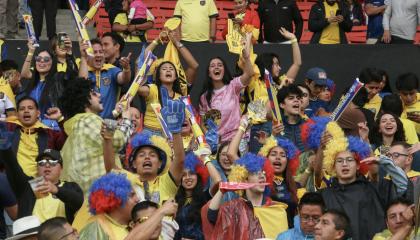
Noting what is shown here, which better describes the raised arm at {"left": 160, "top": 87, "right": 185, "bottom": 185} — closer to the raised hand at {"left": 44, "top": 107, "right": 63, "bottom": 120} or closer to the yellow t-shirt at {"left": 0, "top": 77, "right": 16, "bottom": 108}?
the raised hand at {"left": 44, "top": 107, "right": 63, "bottom": 120}

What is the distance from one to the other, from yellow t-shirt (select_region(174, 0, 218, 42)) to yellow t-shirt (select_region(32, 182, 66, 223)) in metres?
6.68

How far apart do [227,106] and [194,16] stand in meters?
2.81

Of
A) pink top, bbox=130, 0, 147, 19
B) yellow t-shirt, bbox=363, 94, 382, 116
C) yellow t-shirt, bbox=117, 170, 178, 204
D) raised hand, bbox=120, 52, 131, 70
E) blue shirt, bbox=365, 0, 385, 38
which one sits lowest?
yellow t-shirt, bbox=117, 170, 178, 204

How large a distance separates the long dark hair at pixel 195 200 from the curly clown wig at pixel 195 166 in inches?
1.9

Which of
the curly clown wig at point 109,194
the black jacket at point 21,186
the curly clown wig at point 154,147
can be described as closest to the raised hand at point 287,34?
the curly clown wig at point 154,147

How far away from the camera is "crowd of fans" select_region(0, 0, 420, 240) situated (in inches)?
442

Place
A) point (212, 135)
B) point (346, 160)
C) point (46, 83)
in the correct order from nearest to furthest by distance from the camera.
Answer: point (346, 160) < point (212, 135) < point (46, 83)

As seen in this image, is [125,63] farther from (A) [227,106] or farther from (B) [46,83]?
(A) [227,106]

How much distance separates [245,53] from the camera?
1614cm

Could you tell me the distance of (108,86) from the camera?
51.3ft

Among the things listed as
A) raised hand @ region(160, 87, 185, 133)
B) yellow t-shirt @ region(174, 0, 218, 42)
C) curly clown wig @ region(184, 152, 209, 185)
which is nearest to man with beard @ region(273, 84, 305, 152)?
curly clown wig @ region(184, 152, 209, 185)

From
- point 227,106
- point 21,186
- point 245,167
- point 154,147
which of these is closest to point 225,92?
point 227,106

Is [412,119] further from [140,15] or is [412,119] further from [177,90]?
[140,15]

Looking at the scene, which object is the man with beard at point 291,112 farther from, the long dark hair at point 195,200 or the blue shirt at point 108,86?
the blue shirt at point 108,86
